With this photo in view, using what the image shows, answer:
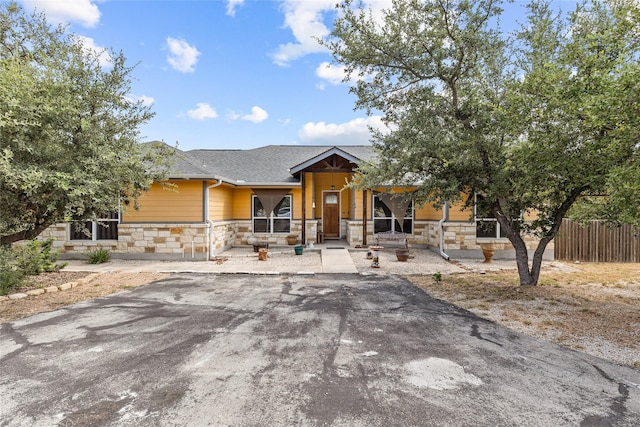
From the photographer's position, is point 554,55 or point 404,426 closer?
point 404,426

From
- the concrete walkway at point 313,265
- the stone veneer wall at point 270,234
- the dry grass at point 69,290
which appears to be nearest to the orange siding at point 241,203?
the stone veneer wall at point 270,234

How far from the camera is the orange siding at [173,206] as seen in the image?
11.9 m

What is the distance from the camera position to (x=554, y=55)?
257 inches

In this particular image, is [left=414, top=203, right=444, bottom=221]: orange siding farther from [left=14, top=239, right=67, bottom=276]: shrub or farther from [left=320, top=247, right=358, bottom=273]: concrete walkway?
[left=14, top=239, right=67, bottom=276]: shrub

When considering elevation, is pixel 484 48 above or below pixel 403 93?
above

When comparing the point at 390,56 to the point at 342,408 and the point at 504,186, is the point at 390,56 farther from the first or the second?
the point at 342,408

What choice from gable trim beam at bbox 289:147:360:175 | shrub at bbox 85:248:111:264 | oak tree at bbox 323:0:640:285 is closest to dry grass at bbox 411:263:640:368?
oak tree at bbox 323:0:640:285

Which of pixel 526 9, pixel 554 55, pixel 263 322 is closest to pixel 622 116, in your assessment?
pixel 554 55

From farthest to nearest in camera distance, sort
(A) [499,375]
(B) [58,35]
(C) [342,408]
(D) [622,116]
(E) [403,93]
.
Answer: (B) [58,35], (E) [403,93], (D) [622,116], (A) [499,375], (C) [342,408]

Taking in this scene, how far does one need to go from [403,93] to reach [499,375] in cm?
656

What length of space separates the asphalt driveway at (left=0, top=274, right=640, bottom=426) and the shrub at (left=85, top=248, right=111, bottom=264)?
6.02 metres

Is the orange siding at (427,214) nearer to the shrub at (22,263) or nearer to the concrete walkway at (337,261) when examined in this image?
the concrete walkway at (337,261)

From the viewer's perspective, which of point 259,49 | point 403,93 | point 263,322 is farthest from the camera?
point 259,49

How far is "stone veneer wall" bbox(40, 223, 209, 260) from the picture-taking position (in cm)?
1188
